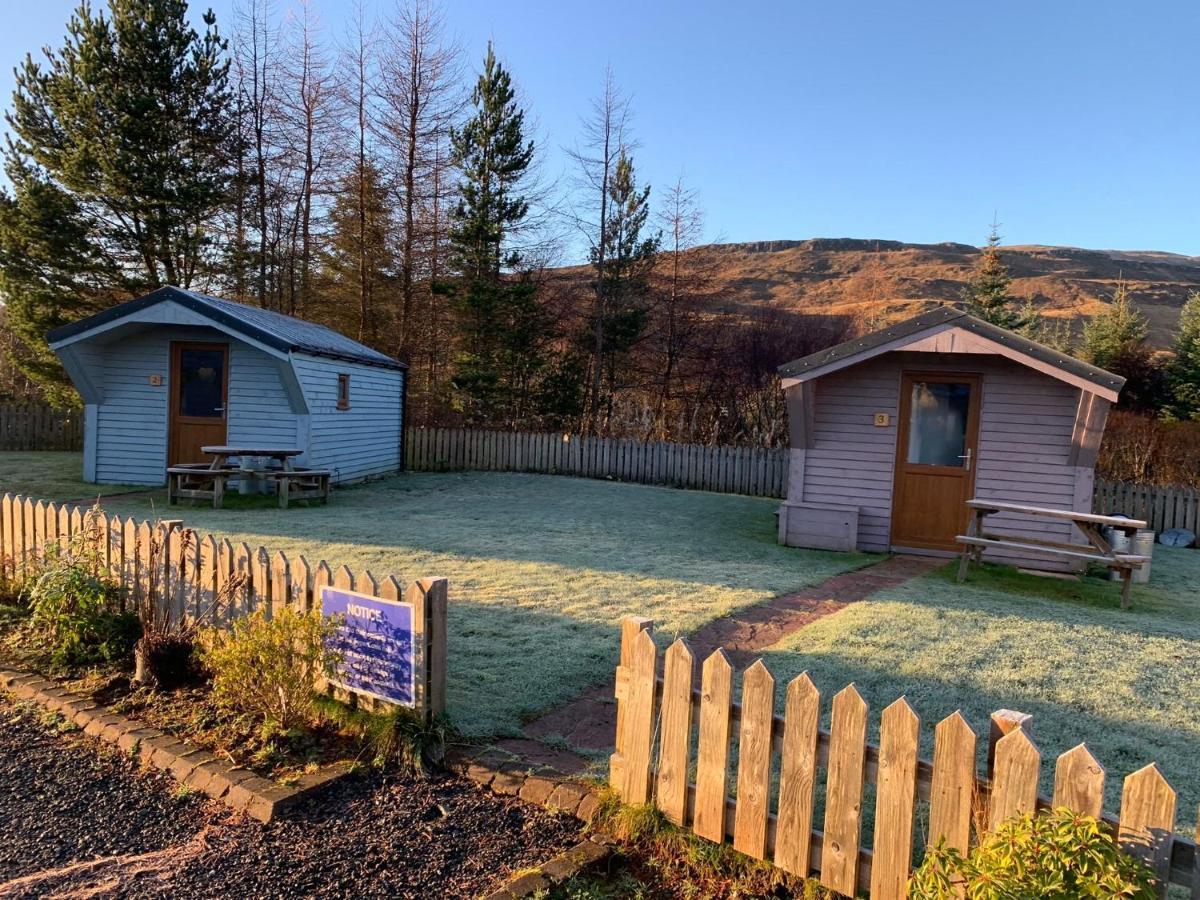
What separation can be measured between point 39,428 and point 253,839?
75.9 feet

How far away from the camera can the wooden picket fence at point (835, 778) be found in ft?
7.02

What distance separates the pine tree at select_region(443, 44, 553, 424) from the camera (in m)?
23.9

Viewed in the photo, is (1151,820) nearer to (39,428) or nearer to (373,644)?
(373,644)

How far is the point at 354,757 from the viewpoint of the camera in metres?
3.73

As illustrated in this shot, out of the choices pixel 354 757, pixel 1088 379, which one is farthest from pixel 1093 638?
pixel 354 757

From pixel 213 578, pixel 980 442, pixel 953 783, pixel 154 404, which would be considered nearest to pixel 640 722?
pixel 953 783

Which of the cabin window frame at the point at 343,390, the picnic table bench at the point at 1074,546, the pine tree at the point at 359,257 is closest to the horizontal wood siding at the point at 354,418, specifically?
the cabin window frame at the point at 343,390

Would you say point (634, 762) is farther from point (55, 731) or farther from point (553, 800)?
point (55, 731)

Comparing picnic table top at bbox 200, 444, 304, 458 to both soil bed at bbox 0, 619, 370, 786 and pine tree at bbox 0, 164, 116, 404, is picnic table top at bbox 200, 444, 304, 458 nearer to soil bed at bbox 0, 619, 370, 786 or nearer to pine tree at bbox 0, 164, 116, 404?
soil bed at bbox 0, 619, 370, 786

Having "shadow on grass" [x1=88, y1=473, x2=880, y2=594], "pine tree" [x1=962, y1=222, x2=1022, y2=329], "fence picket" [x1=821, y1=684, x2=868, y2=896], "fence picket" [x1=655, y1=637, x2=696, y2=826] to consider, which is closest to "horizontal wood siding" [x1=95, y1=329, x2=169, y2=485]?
"shadow on grass" [x1=88, y1=473, x2=880, y2=594]

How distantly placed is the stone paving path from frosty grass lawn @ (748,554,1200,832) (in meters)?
0.26

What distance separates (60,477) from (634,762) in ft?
51.6

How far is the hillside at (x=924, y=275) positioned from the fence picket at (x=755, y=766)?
51925 mm

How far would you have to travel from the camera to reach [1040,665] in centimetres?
529
